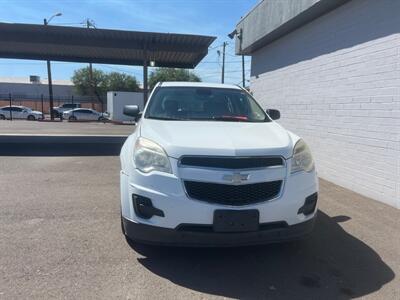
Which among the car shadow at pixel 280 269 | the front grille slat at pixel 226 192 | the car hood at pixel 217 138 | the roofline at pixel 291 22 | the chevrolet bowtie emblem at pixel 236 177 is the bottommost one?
the car shadow at pixel 280 269

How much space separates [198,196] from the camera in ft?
10.6

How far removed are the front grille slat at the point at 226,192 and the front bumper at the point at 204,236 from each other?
28cm

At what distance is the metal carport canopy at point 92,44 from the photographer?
47.5 ft

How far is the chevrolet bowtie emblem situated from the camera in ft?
10.5

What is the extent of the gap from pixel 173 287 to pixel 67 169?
19.8 ft

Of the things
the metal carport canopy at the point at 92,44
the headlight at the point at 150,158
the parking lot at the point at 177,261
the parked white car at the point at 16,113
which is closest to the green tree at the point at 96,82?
the parked white car at the point at 16,113

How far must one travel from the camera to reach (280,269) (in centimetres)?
365

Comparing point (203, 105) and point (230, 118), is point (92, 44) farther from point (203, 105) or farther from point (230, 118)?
point (230, 118)

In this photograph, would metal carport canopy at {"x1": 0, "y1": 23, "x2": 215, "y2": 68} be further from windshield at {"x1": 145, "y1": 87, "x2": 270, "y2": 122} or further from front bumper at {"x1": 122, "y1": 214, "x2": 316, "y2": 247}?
front bumper at {"x1": 122, "y1": 214, "x2": 316, "y2": 247}

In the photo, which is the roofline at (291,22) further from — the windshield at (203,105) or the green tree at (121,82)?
the green tree at (121,82)

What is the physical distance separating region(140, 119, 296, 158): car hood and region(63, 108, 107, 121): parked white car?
1364 inches

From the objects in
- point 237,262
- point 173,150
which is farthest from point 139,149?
point 237,262

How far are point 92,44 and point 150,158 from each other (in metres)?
13.5

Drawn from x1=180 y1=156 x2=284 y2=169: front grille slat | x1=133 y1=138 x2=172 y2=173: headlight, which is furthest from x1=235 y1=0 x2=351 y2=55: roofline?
x1=133 y1=138 x2=172 y2=173: headlight
